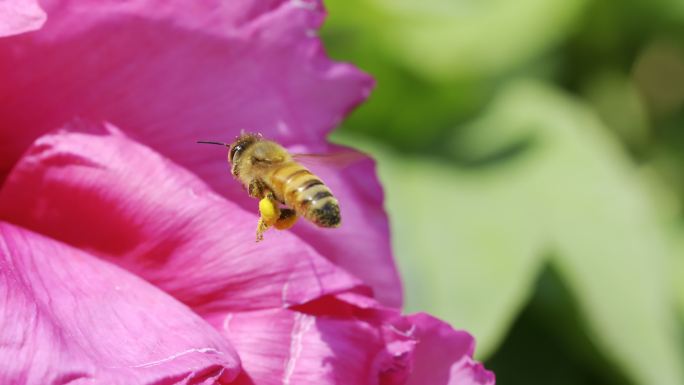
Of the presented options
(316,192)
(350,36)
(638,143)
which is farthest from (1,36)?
(638,143)

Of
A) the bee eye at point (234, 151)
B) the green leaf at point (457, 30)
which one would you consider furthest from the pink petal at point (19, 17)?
the green leaf at point (457, 30)

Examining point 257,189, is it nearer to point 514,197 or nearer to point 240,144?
point 240,144

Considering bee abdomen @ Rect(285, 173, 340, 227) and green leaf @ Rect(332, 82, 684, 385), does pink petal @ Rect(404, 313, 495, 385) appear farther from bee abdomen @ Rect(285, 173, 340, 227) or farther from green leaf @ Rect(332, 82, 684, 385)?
green leaf @ Rect(332, 82, 684, 385)

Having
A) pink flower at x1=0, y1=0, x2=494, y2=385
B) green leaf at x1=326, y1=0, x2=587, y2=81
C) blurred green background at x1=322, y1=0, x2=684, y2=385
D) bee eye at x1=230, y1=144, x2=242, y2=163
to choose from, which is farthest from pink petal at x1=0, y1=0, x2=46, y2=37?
green leaf at x1=326, y1=0, x2=587, y2=81

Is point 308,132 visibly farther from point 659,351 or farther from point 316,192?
point 659,351

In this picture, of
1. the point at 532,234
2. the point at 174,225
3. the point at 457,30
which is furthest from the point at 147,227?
the point at 457,30

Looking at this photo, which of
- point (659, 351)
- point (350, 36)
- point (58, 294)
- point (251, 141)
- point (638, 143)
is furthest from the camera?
point (638, 143)

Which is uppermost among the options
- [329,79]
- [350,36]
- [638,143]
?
[329,79]
